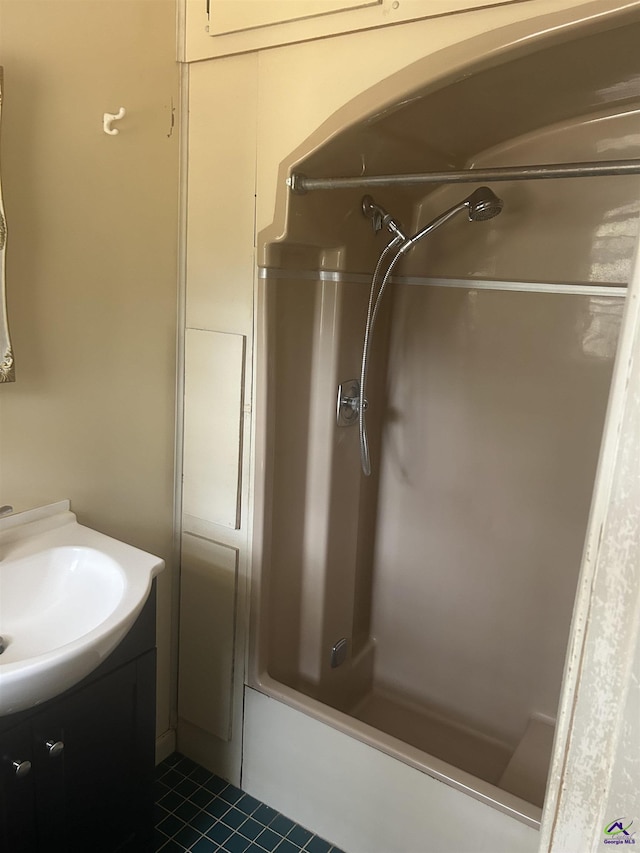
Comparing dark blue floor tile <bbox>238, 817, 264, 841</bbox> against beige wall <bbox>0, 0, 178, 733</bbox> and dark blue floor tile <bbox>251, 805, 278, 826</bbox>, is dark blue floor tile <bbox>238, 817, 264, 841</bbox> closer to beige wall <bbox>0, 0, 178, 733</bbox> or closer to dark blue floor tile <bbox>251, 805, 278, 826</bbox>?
dark blue floor tile <bbox>251, 805, 278, 826</bbox>

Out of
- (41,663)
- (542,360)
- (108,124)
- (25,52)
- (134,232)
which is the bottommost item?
(41,663)

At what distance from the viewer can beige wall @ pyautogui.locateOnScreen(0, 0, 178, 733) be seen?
54.5 inches

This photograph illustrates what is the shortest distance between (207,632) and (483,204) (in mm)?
1384

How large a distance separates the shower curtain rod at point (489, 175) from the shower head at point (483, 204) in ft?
1.04

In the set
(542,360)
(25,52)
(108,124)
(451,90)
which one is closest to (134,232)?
(108,124)

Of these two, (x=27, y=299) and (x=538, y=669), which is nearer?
(x=27, y=299)

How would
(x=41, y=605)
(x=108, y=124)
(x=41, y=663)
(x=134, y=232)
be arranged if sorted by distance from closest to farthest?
(x=41, y=663) → (x=41, y=605) → (x=108, y=124) → (x=134, y=232)

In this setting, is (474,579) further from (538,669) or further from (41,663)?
(41,663)

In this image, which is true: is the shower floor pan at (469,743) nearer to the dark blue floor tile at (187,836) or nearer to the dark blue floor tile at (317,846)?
the dark blue floor tile at (317,846)

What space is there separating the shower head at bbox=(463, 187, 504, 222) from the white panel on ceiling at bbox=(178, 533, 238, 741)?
3.58 feet

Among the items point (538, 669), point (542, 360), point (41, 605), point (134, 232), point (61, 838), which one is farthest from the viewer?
point (538, 669)

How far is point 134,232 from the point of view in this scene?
64.4 inches

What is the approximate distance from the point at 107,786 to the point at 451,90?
1.66 meters

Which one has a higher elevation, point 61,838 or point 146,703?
point 146,703
